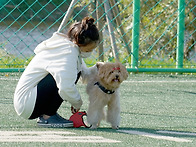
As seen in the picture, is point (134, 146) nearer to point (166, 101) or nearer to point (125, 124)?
point (125, 124)

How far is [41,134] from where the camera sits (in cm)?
309

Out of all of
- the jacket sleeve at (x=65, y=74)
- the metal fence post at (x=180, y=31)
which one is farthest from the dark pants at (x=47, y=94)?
the metal fence post at (x=180, y=31)

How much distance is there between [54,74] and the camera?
3170mm

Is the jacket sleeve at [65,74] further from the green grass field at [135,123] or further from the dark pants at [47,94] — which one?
the green grass field at [135,123]

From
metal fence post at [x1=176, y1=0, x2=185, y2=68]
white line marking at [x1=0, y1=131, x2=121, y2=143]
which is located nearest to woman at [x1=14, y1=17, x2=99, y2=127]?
white line marking at [x1=0, y1=131, x2=121, y2=143]

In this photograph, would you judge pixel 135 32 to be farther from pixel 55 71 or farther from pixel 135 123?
pixel 55 71

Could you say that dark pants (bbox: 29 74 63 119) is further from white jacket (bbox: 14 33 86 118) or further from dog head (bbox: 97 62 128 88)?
dog head (bbox: 97 62 128 88)

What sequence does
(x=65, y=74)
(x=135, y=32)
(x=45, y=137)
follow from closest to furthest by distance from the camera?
(x=45, y=137) → (x=65, y=74) → (x=135, y=32)

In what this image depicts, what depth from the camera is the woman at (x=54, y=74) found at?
3.18 m

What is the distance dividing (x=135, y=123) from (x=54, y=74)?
2.65ft

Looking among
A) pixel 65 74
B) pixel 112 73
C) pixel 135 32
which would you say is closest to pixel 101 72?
pixel 112 73

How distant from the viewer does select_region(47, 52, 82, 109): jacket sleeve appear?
3127 millimetres

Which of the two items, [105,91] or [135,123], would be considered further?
[135,123]

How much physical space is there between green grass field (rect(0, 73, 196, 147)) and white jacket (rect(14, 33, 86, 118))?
0.19 m
